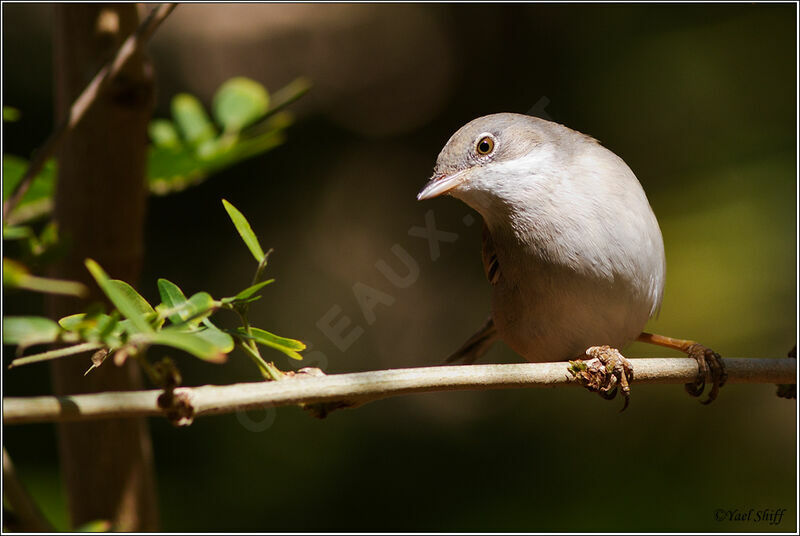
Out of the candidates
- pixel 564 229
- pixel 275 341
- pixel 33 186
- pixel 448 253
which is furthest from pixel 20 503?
pixel 448 253

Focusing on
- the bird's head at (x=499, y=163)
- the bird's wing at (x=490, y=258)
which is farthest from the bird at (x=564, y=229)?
the bird's wing at (x=490, y=258)

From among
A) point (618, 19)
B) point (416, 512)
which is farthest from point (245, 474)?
point (618, 19)

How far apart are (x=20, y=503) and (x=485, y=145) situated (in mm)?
1925

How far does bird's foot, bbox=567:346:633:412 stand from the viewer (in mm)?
2113

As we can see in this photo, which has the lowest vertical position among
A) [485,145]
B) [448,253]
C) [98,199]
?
[448,253]

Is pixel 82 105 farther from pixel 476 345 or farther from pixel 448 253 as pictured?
pixel 448 253

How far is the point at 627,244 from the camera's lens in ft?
8.96

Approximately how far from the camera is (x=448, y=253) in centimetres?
620

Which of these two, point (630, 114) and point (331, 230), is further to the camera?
point (331, 230)

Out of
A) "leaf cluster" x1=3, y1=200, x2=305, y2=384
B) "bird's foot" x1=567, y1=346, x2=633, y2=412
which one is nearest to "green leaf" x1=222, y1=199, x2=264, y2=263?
"leaf cluster" x1=3, y1=200, x2=305, y2=384

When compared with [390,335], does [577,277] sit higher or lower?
higher

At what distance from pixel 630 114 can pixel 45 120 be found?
4.38 meters

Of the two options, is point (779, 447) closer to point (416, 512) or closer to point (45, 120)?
point (416, 512)

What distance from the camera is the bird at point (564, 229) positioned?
2.72 meters
